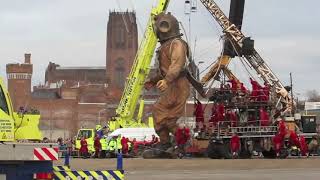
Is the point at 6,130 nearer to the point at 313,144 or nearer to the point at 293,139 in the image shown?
the point at 293,139

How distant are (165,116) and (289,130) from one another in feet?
26.8

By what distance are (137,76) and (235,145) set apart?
15682mm

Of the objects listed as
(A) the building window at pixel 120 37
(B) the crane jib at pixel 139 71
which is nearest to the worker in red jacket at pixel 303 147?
(B) the crane jib at pixel 139 71

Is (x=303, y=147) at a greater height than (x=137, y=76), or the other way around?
(x=137, y=76)

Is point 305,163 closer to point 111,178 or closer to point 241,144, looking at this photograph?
point 241,144

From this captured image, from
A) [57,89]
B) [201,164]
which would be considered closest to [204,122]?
[201,164]

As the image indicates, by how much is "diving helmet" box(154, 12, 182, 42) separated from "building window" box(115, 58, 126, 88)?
420ft

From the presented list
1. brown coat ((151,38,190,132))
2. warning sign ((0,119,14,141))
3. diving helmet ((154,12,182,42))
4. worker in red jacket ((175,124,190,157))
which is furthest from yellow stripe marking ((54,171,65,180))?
worker in red jacket ((175,124,190,157))

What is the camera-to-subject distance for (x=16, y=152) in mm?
10359

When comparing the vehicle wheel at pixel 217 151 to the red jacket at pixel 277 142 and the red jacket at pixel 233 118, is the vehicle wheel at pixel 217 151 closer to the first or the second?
the red jacket at pixel 233 118

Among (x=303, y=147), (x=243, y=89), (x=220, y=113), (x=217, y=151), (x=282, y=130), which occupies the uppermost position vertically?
(x=243, y=89)

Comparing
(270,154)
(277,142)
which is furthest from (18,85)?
(277,142)

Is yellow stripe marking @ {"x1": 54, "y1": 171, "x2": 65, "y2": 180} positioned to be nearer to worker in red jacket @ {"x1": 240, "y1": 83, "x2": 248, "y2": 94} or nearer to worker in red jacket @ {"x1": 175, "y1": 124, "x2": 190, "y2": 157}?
worker in red jacket @ {"x1": 175, "y1": 124, "x2": 190, "y2": 157}

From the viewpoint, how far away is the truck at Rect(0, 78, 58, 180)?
34.0 ft
